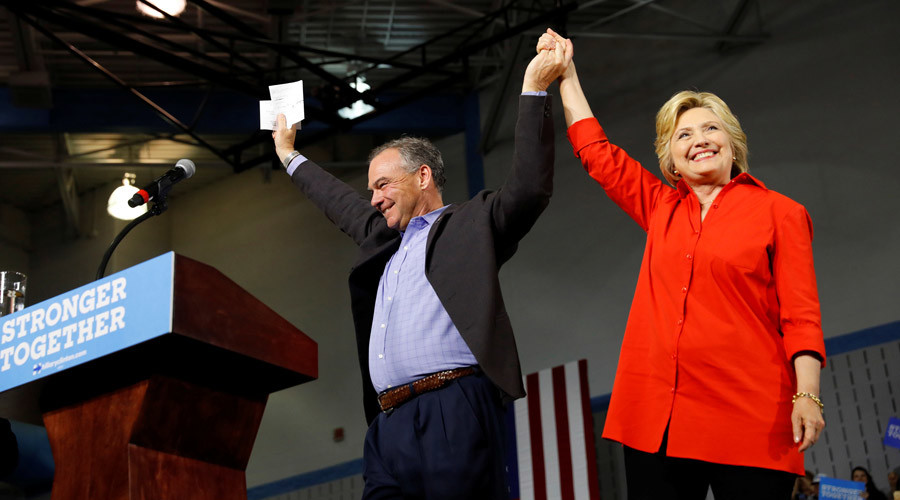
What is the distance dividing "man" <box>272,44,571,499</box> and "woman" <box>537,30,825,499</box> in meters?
0.29

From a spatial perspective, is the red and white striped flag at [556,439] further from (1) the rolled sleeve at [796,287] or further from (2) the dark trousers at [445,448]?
(1) the rolled sleeve at [796,287]

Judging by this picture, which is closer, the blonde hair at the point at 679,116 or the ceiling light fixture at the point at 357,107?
the blonde hair at the point at 679,116

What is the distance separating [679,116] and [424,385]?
0.87 meters

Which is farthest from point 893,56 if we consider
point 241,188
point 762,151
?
point 241,188

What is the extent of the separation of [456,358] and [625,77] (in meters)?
6.89

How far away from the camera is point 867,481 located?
20.3 feet

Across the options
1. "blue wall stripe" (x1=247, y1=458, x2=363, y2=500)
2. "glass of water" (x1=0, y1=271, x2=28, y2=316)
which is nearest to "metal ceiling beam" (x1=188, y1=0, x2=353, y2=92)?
"blue wall stripe" (x1=247, y1=458, x2=363, y2=500)

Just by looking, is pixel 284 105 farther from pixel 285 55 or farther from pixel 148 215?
pixel 285 55

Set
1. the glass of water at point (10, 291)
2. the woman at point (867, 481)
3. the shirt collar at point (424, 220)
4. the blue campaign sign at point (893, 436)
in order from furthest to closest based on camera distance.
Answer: the woman at point (867, 481) < the blue campaign sign at point (893, 436) < the glass of water at point (10, 291) < the shirt collar at point (424, 220)

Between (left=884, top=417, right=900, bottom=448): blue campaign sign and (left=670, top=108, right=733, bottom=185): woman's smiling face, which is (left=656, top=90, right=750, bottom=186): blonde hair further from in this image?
(left=884, top=417, right=900, bottom=448): blue campaign sign

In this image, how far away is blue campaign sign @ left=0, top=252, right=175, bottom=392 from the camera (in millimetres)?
2047

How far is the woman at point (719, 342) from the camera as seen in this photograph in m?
1.87

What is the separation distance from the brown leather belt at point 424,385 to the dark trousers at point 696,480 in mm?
435

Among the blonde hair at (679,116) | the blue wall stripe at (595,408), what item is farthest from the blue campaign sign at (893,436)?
the blonde hair at (679,116)
